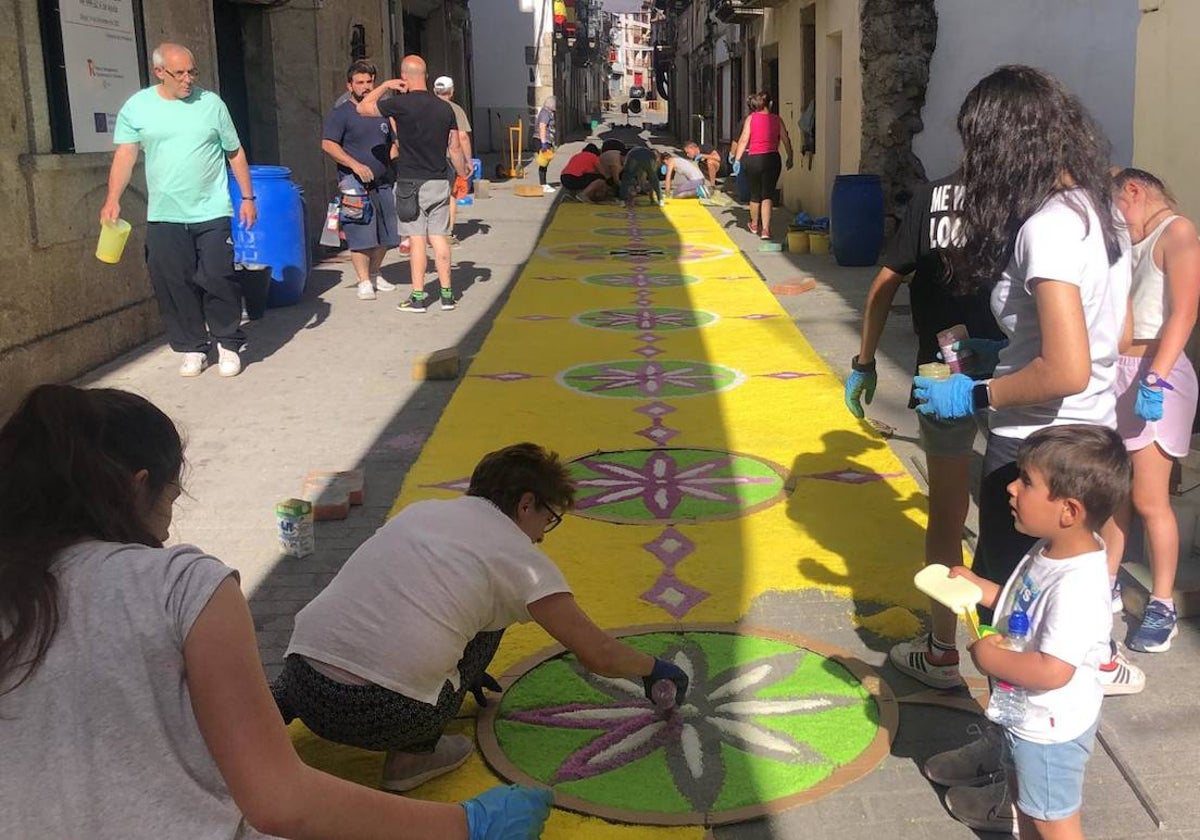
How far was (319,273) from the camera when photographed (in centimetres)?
1248

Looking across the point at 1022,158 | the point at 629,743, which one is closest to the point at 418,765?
the point at 629,743

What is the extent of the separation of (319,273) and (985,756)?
34.0 ft

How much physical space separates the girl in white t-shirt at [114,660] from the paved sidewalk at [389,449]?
4.99 ft

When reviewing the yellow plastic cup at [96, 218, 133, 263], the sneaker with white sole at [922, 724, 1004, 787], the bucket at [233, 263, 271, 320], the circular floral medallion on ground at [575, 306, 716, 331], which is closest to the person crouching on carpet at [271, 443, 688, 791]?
the sneaker with white sole at [922, 724, 1004, 787]

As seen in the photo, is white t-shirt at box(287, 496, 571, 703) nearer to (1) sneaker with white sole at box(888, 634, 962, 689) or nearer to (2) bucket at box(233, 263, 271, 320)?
(1) sneaker with white sole at box(888, 634, 962, 689)

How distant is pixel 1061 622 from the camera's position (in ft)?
8.07

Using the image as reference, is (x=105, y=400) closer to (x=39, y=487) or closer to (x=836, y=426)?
(x=39, y=487)

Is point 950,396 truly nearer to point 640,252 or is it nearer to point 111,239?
point 111,239

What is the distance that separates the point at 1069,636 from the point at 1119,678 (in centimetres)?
138

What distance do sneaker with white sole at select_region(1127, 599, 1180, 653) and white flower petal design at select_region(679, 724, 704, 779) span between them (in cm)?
151

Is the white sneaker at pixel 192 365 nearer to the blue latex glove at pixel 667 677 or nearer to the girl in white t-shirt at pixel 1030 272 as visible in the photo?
the blue latex glove at pixel 667 677


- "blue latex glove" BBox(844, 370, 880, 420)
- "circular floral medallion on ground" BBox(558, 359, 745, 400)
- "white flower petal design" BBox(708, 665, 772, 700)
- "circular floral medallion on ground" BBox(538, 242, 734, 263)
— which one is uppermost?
"blue latex glove" BBox(844, 370, 880, 420)

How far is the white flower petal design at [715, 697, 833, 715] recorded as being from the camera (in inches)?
140

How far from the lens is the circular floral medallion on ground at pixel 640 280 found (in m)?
11.8
